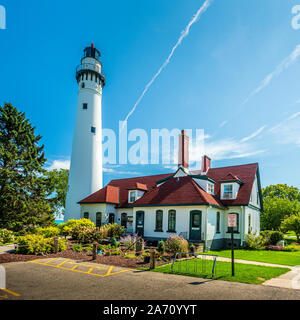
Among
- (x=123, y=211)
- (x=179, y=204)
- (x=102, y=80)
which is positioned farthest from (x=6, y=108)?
(x=179, y=204)

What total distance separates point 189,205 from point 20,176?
673 inches

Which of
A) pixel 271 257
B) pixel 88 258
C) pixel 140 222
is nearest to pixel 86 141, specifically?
pixel 140 222

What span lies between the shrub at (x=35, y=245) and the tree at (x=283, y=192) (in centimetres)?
4797

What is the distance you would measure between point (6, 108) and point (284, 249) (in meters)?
29.9

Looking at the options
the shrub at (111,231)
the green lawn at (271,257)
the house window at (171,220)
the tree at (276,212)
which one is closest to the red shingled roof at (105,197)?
Answer: the shrub at (111,231)

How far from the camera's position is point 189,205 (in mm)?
20062

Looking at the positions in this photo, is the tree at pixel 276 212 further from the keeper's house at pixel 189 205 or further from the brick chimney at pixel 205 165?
the brick chimney at pixel 205 165

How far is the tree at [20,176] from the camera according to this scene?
23.6 metres

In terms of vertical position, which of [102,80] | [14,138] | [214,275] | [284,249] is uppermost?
[102,80]

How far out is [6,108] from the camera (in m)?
25.2

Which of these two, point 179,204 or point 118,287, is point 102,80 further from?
point 118,287

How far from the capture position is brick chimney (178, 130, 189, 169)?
81.5 ft

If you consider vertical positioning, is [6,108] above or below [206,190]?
above
